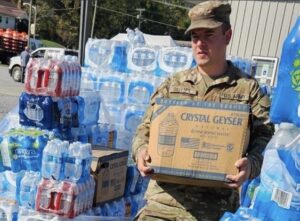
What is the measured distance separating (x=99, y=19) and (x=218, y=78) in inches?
2040

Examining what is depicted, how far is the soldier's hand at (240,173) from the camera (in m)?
2.29

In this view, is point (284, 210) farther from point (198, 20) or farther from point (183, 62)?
point (183, 62)

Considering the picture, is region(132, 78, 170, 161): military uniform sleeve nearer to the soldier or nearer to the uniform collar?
the soldier

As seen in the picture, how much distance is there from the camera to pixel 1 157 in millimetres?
4391

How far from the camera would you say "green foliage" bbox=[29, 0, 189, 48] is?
164ft

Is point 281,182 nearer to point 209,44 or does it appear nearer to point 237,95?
point 237,95

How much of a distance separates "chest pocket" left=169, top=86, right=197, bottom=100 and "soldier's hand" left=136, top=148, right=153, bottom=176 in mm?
325

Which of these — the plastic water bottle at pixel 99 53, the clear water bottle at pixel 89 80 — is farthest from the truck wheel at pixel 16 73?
the clear water bottle at pixel 89 80

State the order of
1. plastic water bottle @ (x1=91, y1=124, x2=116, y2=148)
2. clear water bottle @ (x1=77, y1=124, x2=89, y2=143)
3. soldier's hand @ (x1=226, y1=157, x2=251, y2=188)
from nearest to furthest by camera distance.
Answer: soldier's hand @ (x1=226, y1=157, x2=251, y2=188), clear water bottle @ (x1=77, y1=124, x2=89, y2=143), plastic water bottle @ (x1=91, y1=124, x2=116, y2=148)

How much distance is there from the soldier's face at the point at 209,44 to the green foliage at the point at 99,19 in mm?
47634

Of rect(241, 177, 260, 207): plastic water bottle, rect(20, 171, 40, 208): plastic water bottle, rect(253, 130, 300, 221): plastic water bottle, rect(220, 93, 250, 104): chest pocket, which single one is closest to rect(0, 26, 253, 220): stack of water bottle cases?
rect(20, 171, 40, 208): plastic water bottle

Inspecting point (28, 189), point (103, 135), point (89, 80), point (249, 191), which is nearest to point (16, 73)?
point (89, 80)

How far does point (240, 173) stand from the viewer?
229cm

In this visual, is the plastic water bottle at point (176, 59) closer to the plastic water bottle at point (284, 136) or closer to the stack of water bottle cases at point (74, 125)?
the stack of water bottle cases at point (74, 125)
